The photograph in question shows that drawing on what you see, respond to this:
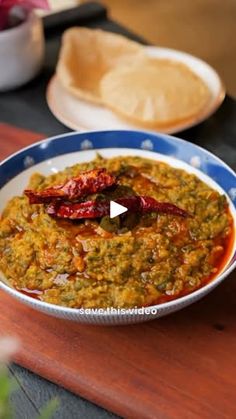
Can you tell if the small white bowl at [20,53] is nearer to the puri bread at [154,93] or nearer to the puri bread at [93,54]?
the puri bread at [93,54]

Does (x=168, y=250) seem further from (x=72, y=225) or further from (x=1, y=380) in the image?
(x=1, y=380)

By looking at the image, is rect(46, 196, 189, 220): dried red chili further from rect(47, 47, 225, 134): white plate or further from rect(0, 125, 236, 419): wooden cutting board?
rect(47, 47, 225, 134): white plate

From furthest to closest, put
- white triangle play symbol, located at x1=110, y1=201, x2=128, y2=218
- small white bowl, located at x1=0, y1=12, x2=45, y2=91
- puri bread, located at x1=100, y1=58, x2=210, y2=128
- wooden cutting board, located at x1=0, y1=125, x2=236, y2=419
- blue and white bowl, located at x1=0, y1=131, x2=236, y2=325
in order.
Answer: small white bowl, located at x1=0, y1=12, x2=45, y2=91
puri bread, located at x1=100, y1=58, x2=210, y2=128
blue and white bowl, located at x1=0, y1=131, x2=236, y2=325
white triangle play symbol, located at x1=110, y1=201, x2=128, y2=218
wooden cutting board, located at x1=0, y1=125, x2=236, y2=419

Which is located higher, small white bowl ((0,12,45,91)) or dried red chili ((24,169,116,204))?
dried red chili ((24,169,116,204))

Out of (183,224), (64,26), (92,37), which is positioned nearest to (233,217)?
(183,224)

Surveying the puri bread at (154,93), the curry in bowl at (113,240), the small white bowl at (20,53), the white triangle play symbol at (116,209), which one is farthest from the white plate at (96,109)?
the white triangle play symbol at (116,209)

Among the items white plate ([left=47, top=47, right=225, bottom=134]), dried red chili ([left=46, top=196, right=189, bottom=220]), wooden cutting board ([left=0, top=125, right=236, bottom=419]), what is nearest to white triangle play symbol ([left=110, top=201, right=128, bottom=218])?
dried red chili ([left=46, top=196, right=189, bottom=220])
